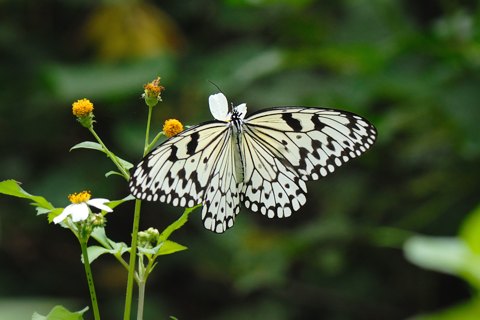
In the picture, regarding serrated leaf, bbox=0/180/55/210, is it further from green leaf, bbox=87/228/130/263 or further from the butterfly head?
the butterfly head

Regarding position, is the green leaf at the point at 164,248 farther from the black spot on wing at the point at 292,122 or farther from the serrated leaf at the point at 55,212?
the black spot on wing at the point at 292,122

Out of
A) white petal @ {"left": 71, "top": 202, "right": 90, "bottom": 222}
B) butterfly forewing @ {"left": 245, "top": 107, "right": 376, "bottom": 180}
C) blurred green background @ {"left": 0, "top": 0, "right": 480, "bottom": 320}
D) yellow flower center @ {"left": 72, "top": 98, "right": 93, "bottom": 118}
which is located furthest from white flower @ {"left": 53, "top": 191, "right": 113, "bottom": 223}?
blurred green background @ {"left": 0, "top": 0, "right": 480, "bottom": 320}

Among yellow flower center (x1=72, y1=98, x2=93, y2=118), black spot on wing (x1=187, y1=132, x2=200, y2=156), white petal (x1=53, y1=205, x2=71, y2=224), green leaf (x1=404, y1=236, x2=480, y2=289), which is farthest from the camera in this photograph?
black spot on wing (x1=187, y1=132, x2=200, y2=156)

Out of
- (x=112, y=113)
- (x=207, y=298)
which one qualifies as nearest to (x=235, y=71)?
(x=112, y=113)

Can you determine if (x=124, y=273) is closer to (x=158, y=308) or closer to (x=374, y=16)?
(x=158, y=308)

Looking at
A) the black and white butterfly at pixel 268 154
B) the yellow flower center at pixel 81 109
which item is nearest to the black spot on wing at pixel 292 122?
the black and white butterfly at pixel 268 154

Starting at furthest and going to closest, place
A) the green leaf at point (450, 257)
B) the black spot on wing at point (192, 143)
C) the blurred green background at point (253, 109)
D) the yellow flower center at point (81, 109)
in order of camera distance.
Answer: the blurred green background at point (253, 109) → the black spot on wing at point (192, 143) → the yellow flower center at point (81, 109) → the green leaf at point (450, 257)
